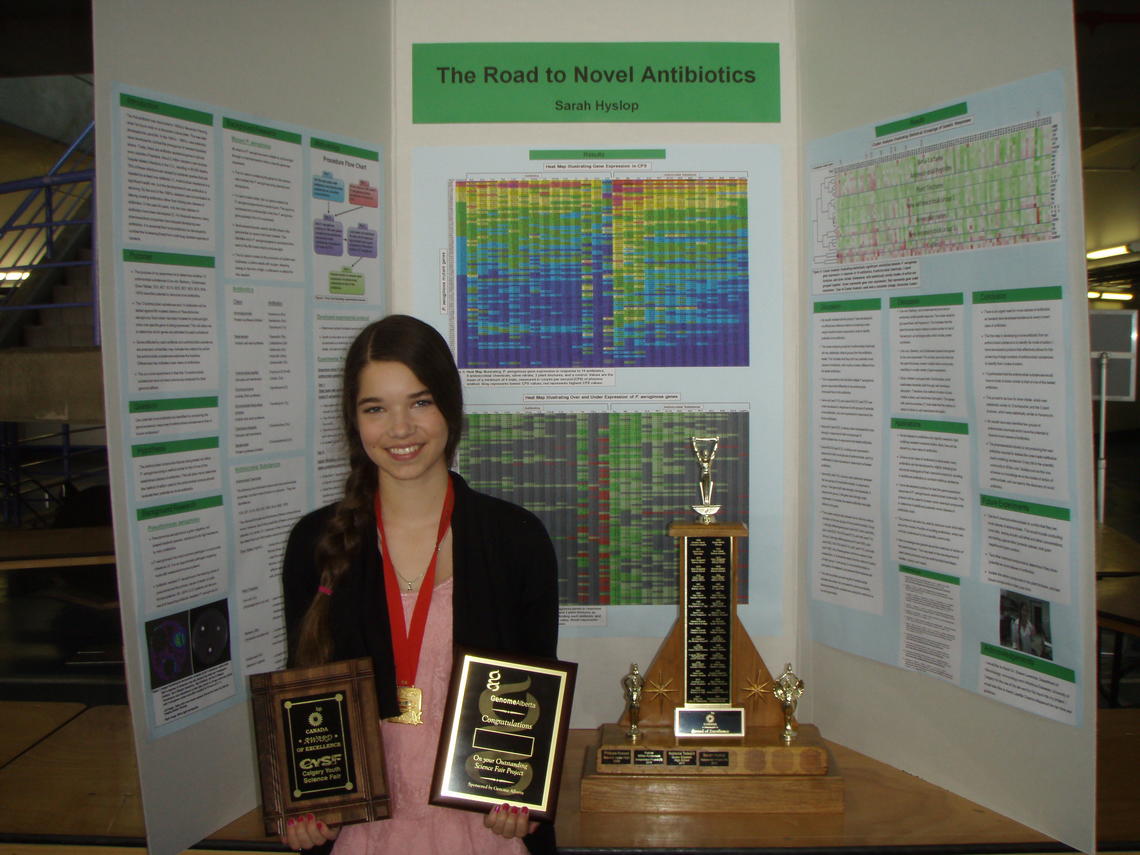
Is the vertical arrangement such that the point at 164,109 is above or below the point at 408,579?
above

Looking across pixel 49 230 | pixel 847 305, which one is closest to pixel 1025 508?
pixel 847 305

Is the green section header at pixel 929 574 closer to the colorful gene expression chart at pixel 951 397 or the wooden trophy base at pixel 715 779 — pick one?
the colorful gene expression chart at pixel 951 397

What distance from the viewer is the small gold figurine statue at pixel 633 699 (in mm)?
1796

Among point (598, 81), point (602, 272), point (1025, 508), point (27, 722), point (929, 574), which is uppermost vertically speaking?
point (598, 81)

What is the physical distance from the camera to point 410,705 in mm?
1410

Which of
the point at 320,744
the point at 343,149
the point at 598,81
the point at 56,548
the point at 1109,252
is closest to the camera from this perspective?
the point at 320,744

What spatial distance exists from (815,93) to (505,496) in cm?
135

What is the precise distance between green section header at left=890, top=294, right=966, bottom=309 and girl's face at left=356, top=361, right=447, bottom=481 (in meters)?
1.15

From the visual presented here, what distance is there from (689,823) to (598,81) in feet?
6.13

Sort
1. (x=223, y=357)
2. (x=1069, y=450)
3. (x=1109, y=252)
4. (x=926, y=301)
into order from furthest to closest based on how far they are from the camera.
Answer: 1. (x=1109, y=252)
2. (x=926, y=301)
3. (x=223, y=357)
4. (x=1069, y=450)

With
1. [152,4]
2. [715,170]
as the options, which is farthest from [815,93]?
[152,4]

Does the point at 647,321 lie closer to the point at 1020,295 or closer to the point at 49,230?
the point at 1020,295

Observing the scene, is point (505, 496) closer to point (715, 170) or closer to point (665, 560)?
point (665, 560)

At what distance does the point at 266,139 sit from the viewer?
1.73m
